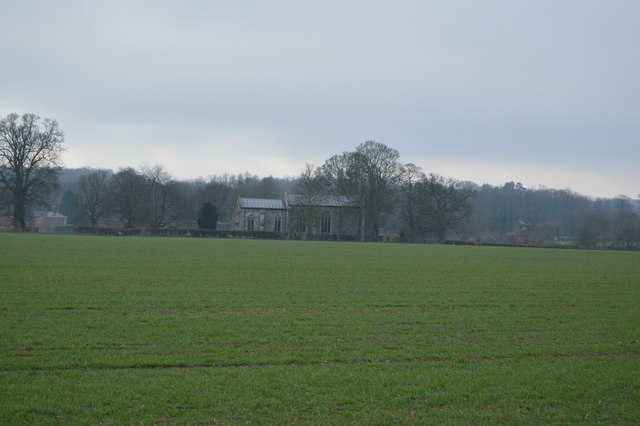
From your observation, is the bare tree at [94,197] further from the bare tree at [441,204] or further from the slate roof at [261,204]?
the bare tree at [441,204]

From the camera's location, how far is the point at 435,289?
2173cm

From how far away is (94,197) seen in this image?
101 metres

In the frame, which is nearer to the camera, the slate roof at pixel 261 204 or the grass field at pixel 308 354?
the grass field at pixel 308 354

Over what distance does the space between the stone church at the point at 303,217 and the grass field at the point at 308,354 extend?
74.4m

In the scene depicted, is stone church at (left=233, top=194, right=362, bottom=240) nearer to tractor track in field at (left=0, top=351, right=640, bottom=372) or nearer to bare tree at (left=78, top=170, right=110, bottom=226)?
bare tree at (left=78, top=170, right=110, bottom=226)

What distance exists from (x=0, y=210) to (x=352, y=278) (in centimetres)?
7240

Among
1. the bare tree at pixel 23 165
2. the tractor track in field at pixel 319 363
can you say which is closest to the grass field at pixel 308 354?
the tractor track in field at pixel 319 363

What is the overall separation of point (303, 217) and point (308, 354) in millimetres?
85252

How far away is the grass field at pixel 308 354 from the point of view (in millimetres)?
7621

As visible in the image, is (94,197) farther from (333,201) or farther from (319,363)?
(319,363)

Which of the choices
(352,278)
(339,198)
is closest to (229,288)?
(352,278)

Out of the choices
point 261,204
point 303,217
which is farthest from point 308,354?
point 261,204

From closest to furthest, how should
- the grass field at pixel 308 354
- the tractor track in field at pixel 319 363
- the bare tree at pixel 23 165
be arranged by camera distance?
the grass field at pixel 308 354
the tractor track in field at pixel 319 363
the bare tree at pixel 23 165

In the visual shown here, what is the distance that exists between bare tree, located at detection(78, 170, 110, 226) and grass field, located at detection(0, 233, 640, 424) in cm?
8386
